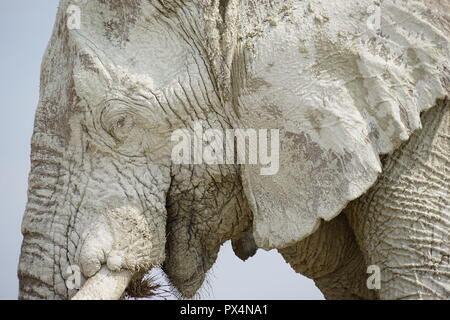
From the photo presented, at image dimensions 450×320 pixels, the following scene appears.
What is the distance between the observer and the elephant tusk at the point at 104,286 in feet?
10.2

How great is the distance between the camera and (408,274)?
322 cm

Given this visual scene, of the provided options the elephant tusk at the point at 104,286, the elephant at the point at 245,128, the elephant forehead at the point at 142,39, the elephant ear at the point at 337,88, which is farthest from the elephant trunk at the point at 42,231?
the elephant ear at the point at 337,88

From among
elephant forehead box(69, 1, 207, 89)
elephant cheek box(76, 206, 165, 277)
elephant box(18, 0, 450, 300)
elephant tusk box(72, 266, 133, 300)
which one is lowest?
elephant tusk box(72, 266, 133, 300)

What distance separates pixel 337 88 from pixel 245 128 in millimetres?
330

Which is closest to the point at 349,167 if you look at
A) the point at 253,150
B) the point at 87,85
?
the point at 253,150

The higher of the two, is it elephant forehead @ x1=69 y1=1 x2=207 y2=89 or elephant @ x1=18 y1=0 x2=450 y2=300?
elephant forehead @ x1=69 y1=1 x2=207 y2=89

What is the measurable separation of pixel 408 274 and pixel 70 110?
119cm

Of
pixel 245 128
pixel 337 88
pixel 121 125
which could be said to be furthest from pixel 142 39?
pixel 337 88

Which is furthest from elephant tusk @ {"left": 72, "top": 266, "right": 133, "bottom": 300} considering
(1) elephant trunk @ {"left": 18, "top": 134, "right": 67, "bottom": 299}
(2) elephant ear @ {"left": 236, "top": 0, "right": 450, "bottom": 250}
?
(2) elephant ear @ {"left": 236, "top": 0, "right": 450, "bottom": 250}

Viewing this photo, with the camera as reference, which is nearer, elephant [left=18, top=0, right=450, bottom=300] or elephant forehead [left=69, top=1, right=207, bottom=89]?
elephant [left=18, top=0, right=450, bottom=300]

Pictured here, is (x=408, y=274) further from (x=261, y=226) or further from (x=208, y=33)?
(x=208, y=33)

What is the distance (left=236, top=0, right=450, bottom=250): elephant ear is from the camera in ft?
10.3

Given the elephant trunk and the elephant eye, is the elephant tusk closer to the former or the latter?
the elephant trunk

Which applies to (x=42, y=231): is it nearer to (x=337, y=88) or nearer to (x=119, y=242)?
(x=119, y=242)
